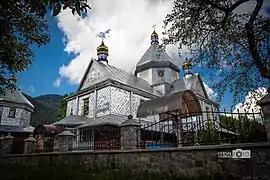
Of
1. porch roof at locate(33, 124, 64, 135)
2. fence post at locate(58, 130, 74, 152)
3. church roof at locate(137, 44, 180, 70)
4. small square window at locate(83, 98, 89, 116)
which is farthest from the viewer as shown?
church roof at locate(137, 44, 180, 70)

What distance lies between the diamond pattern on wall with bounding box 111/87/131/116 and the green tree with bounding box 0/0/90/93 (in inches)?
389

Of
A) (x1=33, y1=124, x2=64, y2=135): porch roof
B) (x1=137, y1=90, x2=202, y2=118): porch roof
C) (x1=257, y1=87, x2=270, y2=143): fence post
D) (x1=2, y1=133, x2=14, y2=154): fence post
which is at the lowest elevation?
(x1=2, y1=133, x2=14, y2=154): fence post

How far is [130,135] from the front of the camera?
775 cm

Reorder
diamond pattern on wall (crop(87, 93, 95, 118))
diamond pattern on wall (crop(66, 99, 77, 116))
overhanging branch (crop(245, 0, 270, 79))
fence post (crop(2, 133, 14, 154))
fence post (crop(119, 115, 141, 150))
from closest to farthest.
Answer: overhanging branch (crop(245, 0, 270, 79)), fence post (crop(119, 115, 141, 150)), fence post (crop(2, 133, 14, 154)), diamond pattern on wall (crop(87, 93, 95, 118)), diamond pattern on wall (crop(66, 99, 77, 116))

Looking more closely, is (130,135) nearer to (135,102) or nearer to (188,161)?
(188,161)

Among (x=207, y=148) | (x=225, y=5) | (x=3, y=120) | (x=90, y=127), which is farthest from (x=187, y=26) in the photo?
(x=3, y=120)

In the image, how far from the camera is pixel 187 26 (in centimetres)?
898

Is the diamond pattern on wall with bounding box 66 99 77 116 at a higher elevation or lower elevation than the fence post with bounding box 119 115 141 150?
higher

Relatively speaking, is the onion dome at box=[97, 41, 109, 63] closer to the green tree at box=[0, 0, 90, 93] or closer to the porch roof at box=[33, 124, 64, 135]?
the porch roof at box=[33, 124, 64, 135]

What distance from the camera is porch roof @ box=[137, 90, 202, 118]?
16.0 meters

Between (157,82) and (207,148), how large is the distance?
73.7 feet

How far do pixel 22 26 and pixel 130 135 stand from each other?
524cm

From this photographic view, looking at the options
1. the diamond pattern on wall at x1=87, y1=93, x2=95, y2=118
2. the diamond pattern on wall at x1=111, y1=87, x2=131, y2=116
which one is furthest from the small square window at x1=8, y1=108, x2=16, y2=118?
the diamond pattern on wall at x1=111, y1=87, x2=131, y2=116

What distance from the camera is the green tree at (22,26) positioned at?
2.98 m
